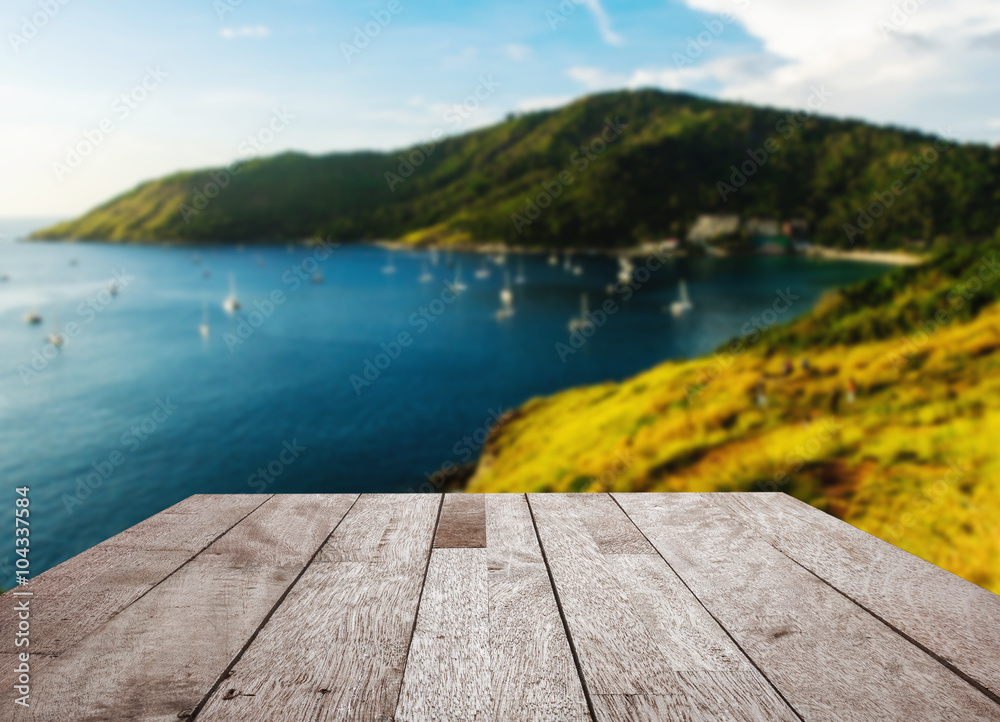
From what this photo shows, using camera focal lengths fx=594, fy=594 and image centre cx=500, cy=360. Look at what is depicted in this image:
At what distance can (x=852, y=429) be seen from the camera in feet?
21.7

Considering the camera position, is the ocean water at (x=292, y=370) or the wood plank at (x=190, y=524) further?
the ocean water at (x=292, y=370)

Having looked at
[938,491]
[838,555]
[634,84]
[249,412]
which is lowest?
[249,412]

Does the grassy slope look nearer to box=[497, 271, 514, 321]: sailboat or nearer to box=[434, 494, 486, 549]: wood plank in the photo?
box=[434, 494, 486, 549]: wood plank

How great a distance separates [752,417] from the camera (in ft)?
30.0

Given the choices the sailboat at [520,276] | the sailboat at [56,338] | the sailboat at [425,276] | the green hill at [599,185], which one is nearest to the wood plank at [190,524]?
the sailboat at [56,338]

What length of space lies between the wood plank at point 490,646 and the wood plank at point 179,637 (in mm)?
371

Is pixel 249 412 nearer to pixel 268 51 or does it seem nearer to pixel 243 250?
pixel 268 51

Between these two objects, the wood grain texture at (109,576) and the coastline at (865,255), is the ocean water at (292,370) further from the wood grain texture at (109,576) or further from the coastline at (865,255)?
the wood grain texture at (109,576)

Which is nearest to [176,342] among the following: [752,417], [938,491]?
[752,417]

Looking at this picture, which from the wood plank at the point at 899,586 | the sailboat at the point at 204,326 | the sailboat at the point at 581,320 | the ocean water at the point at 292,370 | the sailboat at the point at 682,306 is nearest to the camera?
the wood plank at the point at 899,586

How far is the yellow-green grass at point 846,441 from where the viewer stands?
14.2 ft

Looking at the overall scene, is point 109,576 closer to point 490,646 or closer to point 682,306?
point 490,646

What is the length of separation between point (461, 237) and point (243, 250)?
41904mm

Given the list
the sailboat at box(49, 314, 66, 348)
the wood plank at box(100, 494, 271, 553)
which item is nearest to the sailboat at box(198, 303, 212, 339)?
the sailboat at box(49, 314, 66, 348)
